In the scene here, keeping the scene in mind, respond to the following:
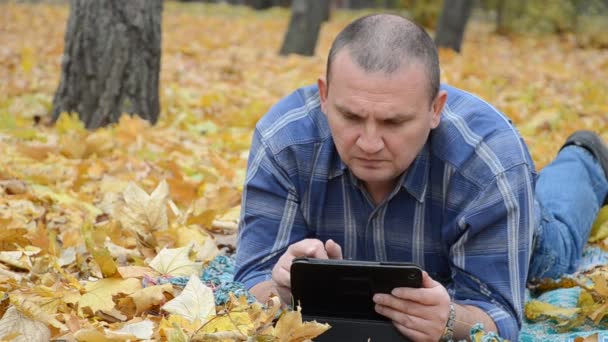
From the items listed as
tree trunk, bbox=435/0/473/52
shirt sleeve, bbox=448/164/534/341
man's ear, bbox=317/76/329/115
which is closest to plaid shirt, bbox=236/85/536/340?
shirt sleeve, bbox=448/164/534/341

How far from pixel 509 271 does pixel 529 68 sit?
8.99 m

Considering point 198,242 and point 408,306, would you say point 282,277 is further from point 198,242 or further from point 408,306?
point 198,242

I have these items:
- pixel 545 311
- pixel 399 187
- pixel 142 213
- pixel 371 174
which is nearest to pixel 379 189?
pixel 399 187

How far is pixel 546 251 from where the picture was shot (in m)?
3.18

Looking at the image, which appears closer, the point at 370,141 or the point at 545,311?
the point at 370,141

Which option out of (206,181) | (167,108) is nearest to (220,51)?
(167,108)

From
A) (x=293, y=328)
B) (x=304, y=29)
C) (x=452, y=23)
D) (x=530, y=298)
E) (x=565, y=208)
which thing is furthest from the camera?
(x=452, y=23)

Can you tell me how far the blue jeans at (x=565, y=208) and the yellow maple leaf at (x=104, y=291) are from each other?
1.49 m

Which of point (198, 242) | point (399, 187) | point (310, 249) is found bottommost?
point (198, 242)

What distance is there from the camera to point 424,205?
8.12 ft

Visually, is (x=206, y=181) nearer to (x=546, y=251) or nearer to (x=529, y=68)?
(x=546, y=251)

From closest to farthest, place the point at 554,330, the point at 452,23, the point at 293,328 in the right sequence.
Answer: the point at 293,328 < the point at 554,330 < the point at 452,23

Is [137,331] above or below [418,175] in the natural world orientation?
below

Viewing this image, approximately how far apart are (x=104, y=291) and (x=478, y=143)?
3.56 ft
